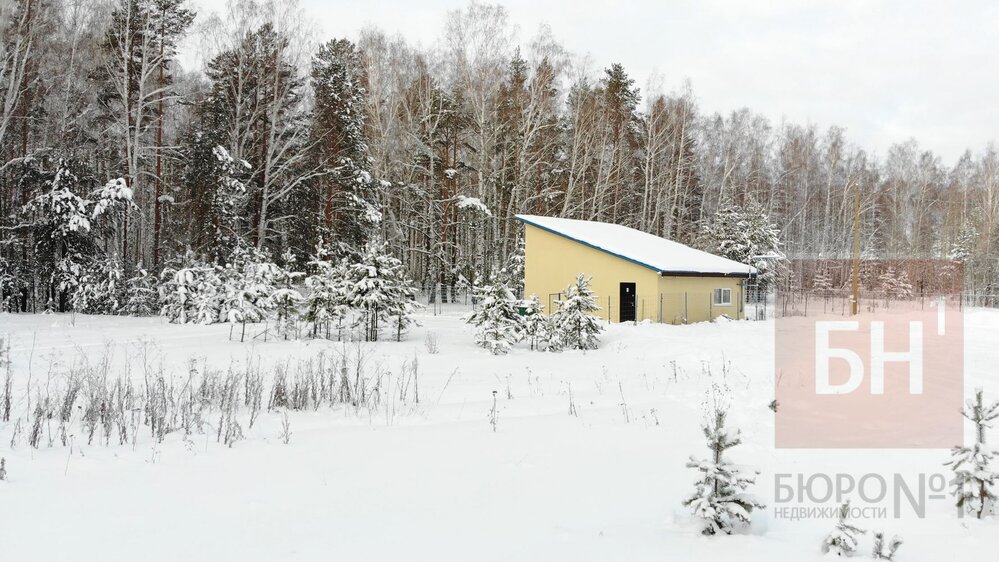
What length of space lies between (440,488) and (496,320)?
37.0 ft

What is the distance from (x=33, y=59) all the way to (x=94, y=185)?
4698mm

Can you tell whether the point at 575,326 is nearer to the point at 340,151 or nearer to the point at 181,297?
the point at 181,297

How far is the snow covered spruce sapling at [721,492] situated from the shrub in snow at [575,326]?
12.6 m

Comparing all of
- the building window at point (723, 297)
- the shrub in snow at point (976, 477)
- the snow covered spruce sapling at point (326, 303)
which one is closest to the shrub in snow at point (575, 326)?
the snow covered spruce sapling at point (326, 303)

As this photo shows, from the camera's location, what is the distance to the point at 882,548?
3385 mm

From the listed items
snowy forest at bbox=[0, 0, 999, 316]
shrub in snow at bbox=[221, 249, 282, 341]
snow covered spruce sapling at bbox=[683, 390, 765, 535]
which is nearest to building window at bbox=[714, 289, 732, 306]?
snowy forest at bbox=[0, 0, 999, 316]

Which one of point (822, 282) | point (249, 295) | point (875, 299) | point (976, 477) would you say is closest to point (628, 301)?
point (249, 295)

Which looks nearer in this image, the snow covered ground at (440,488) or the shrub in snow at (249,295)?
the snow covered ground at (440,488)

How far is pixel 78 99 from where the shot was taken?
24562 mm

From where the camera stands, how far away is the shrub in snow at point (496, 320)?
51.4ft

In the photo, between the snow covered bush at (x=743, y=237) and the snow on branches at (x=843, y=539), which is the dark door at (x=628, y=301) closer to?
the snow covered bush at (x=743, y=237)

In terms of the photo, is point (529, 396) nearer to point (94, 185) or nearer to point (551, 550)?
point (551, 550)

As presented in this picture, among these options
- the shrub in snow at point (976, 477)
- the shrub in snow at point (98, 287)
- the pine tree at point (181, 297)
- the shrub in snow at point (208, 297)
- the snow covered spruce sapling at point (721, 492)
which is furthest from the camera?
the shrub in snow at point (98, 287)

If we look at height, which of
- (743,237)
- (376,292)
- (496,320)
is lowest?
(496,320)
